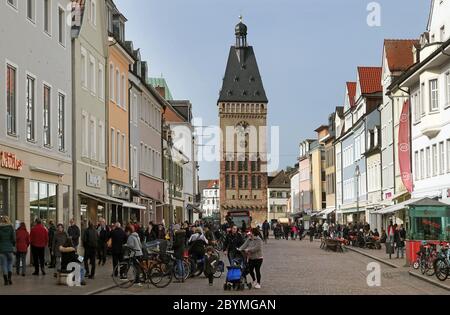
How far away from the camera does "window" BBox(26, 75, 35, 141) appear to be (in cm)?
3069

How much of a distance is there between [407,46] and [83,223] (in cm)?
3518

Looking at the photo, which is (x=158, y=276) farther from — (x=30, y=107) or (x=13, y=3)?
(x=13, y=3)

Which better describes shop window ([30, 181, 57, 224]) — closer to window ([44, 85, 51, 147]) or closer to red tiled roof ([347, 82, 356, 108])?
window ([44, 85, 51, 147])

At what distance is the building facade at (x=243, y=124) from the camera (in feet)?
616

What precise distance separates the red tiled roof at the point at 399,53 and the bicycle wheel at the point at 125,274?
134 ft

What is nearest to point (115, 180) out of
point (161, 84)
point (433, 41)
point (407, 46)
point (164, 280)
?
point (433, 41)

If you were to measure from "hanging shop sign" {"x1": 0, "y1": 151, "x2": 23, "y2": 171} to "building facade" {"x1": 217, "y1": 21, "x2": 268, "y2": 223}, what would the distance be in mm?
157665

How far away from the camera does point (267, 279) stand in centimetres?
2812

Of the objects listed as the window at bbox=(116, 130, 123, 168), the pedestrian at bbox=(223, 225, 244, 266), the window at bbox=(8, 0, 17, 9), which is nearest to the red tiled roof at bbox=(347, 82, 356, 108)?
the window at bbox=(116, 130, 123, 168)

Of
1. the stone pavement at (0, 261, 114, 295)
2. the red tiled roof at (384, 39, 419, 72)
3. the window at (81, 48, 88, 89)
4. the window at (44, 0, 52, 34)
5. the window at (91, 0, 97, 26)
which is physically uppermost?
the red tiled roof at (384, 39, 419, 72)

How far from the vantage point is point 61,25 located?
35812 millimetres

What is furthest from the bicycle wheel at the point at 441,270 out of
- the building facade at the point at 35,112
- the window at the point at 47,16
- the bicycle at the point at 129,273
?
the window at the point at 47,16
